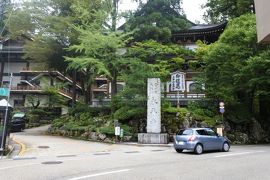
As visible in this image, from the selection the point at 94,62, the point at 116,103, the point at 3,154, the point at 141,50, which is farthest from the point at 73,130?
the point at 3,154

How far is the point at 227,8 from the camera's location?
140 feet

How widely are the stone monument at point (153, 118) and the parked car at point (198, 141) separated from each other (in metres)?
5.66

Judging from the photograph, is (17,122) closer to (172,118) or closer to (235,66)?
(172,118)

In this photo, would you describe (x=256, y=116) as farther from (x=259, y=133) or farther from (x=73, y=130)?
(x=73, y=130)

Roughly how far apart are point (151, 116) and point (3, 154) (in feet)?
36.7

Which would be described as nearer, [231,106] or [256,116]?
[231,106]

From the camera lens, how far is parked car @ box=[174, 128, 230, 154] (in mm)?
17094

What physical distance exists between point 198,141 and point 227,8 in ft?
99.4

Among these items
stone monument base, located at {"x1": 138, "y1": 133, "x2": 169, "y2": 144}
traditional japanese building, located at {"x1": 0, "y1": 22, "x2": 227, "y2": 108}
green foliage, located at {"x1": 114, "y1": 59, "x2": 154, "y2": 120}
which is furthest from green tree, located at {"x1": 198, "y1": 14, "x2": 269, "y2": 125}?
traditional japanese building, located at {"x1": 0, "y1": 22, "x2": 227, "y2": 108}

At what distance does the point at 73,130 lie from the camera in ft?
92.6

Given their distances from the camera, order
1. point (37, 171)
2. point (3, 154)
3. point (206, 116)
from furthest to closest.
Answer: point (206, 116)
point (3, 154)
point (37, 171)

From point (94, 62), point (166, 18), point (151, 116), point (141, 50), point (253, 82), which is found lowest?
point (151, 116)

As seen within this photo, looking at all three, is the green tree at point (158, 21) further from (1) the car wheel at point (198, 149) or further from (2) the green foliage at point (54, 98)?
(1) the car wheel at point (198, 149)

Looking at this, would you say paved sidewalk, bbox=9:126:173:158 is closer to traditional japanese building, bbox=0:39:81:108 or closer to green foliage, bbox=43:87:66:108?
green foliage, bbox=43:87:66:108
